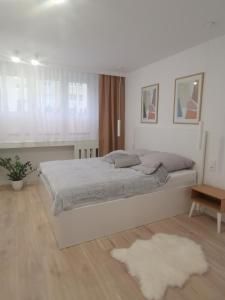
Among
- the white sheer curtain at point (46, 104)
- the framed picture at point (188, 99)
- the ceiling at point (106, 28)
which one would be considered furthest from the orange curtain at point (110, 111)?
the framed picture at point (188, 99)

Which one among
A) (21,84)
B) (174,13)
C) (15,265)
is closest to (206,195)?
(174,13)

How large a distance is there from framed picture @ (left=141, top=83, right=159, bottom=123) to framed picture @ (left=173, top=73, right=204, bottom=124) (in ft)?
1.56

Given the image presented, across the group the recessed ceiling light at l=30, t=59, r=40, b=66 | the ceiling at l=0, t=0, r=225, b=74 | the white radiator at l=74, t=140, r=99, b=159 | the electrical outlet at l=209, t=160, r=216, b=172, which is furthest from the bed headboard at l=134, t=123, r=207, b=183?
the recessed ceiling light at l=30, t=59, r=40, b=66

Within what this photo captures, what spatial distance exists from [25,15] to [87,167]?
1.96 m

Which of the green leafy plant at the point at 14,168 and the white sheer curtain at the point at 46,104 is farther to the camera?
the green leafy plant at the point at 14,168

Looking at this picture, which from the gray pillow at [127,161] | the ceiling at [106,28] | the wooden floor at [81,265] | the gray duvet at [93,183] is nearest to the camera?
the wooden floor at [81,265]

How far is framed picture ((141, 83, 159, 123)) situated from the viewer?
3.62 m

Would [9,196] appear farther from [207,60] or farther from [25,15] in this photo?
[207,60]

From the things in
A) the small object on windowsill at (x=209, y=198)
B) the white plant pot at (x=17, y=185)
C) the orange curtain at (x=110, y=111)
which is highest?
the orange curtain at (x=110, y=111)

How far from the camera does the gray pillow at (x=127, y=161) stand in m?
2.96

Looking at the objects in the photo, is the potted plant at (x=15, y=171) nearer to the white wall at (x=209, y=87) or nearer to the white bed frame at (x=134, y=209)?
the white bed frame at (x=134, y=209)

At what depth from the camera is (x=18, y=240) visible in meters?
2.19

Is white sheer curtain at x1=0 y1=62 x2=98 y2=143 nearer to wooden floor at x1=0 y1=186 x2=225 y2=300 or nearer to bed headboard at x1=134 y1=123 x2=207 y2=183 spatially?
bed headboard at x1=134 y1=123 x2=207 y2=183

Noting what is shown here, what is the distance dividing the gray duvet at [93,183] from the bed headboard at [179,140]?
1.88 feet
